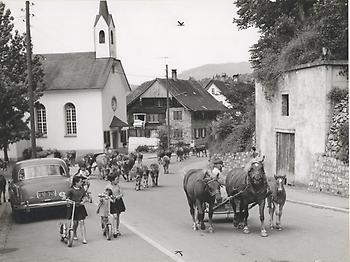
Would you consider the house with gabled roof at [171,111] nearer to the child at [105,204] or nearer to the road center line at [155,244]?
the road center line at [155,244]

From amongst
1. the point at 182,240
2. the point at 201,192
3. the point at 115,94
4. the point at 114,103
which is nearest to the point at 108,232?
the point at 182,240

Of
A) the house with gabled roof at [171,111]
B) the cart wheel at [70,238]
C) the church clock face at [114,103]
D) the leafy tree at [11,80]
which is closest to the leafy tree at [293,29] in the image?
the cart wheel at [70,238]

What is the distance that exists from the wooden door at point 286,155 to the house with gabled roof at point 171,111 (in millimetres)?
41106

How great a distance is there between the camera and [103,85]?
160ft

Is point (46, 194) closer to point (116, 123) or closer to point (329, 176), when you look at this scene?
point (329, 176)

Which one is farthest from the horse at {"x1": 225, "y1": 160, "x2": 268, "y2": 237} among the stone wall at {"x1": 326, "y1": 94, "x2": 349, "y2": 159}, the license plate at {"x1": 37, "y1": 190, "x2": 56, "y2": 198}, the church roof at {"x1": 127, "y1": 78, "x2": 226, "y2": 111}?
the church roof at {"x1": 127, "y1": 78, "x2": 226, "y2": 111}

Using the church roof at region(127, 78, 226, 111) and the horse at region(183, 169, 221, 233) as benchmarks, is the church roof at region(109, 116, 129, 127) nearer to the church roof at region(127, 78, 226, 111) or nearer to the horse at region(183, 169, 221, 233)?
the church roof at region(127, 78, 226, 111)

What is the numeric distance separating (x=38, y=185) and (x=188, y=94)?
57.3 meters

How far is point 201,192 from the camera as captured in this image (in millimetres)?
12180

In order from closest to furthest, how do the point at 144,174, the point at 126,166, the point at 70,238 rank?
1. the point at 70,238
2. the point at 144,174
3. the point at 126,166

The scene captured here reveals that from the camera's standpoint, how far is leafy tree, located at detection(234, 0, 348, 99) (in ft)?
66.9

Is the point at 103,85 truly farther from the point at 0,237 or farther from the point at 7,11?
the point at 0,237

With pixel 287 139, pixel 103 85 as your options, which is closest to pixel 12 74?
pixel 287 139

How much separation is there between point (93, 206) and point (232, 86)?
24.9m
